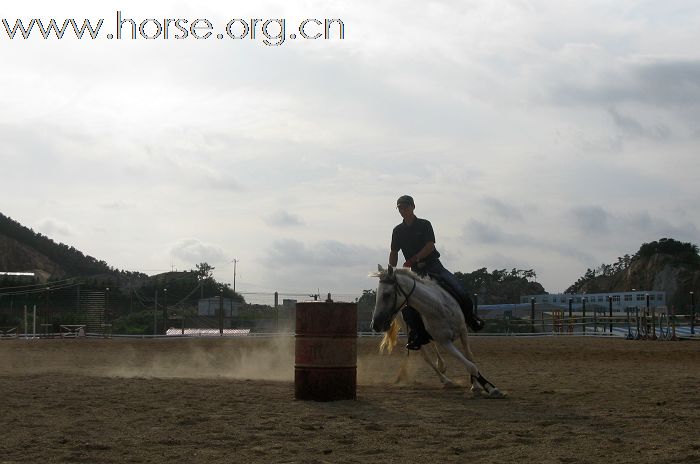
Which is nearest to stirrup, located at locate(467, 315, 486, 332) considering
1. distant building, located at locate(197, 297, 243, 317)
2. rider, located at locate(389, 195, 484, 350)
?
rider, located at locate(389, 195, 484, 350)

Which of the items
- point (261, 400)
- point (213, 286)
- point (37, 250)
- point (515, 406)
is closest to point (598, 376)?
point (515, 406)

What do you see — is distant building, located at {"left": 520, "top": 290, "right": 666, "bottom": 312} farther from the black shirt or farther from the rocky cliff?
the black shirt

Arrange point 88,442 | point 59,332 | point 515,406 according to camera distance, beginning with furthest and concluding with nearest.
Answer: point 59,332 → point 515,406 → point 88,442

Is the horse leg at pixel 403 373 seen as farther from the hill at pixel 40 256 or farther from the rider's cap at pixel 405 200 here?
the hill at pixel 40 256

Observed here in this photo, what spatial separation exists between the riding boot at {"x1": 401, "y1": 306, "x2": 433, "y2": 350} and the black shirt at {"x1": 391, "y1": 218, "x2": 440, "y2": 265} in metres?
0.77

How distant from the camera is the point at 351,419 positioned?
25.5 feet

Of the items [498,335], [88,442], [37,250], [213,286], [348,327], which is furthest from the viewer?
[37,250]

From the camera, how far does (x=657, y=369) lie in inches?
567

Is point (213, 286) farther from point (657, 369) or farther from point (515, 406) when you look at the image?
point (515, 406)

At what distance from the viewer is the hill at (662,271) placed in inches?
3398

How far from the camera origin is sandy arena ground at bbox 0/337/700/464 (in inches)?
238

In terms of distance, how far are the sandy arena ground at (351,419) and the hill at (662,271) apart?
240ft

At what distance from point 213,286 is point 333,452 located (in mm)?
66952

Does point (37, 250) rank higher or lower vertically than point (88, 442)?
higher
